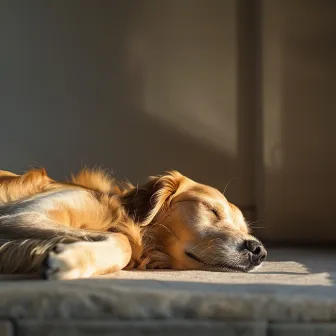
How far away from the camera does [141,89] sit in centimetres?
306

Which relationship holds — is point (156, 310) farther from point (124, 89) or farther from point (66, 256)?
point (124, 89)

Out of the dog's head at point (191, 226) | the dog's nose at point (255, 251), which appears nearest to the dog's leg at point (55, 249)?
the dog's head at point (191, 226)

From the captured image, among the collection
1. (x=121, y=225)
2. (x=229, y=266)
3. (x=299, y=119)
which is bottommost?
(x=229, y=266)

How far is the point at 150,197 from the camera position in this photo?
1.98m

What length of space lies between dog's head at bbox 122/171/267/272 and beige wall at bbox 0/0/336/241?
949 millimetres

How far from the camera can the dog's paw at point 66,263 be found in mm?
1289

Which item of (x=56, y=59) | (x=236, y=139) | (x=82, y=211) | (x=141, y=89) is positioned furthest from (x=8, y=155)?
(x=82, y=211)

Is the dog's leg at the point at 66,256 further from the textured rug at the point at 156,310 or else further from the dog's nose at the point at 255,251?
the dog's nose at the point at 255,251

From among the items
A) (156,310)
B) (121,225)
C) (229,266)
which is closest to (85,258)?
(156,310)

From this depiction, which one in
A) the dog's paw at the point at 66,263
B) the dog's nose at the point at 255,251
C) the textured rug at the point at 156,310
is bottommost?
the dog's nose at the point at 255,251

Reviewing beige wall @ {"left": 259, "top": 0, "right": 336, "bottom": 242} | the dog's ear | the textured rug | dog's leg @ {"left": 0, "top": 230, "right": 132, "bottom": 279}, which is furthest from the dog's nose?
beige wall @ {"left": 259, "top": 0, "right": 336, "bottom": 242}

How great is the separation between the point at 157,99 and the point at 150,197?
1.17 meters

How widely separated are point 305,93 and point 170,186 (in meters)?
1.17

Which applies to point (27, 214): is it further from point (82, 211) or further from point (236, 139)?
point (236, 139)
